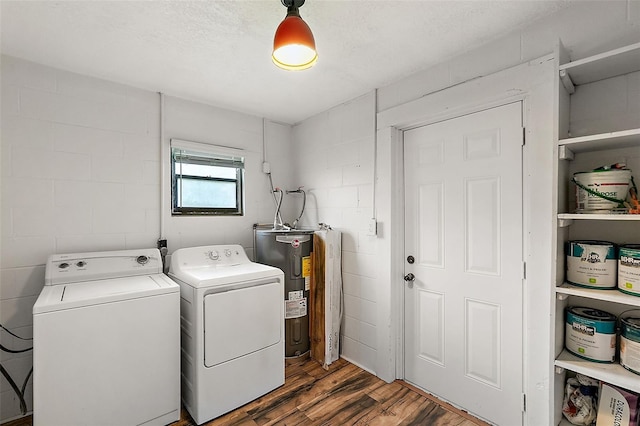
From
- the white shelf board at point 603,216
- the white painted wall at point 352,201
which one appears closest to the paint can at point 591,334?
the white shelf board at point 603,216

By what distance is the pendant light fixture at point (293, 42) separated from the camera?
1.12 m

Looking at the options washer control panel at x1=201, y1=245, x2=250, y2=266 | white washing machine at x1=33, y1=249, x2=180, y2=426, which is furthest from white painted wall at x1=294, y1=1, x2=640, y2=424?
white washing machine at x1=33, y1=249, x2=180, y2=426

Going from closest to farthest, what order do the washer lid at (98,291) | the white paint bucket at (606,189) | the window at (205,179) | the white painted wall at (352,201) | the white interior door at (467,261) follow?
1. the white paint bucket at (606,189)
2. the washer lid at (98,291)
3. the white interior door at (467,261)
4. the white painted wall at (352,201)
5. the window at (205,179)

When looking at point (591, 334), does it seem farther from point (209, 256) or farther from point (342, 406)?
point (209, 256)

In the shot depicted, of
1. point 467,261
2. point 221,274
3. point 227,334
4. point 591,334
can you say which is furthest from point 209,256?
point 591,334

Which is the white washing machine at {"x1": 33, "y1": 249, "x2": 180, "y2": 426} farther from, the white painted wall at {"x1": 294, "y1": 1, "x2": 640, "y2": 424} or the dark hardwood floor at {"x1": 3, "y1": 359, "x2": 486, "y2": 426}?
the white painted wall at {"x1": 294, "y1": 1, "x2": 640, "y2": 424}

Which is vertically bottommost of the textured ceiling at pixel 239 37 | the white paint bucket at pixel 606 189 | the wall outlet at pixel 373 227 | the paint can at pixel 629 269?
the paint can at pixel 629 269

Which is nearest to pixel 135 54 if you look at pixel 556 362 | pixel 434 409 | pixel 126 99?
pixel 126 99

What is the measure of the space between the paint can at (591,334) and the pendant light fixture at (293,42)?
67.6 inches

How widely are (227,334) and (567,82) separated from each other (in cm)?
243

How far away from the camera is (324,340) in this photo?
259 centimetres

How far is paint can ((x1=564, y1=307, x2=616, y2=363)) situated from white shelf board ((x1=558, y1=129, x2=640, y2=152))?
79cm

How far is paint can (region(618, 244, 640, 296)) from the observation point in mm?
1174

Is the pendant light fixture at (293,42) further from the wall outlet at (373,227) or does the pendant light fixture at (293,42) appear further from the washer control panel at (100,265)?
the washer control panel at (100,265)
